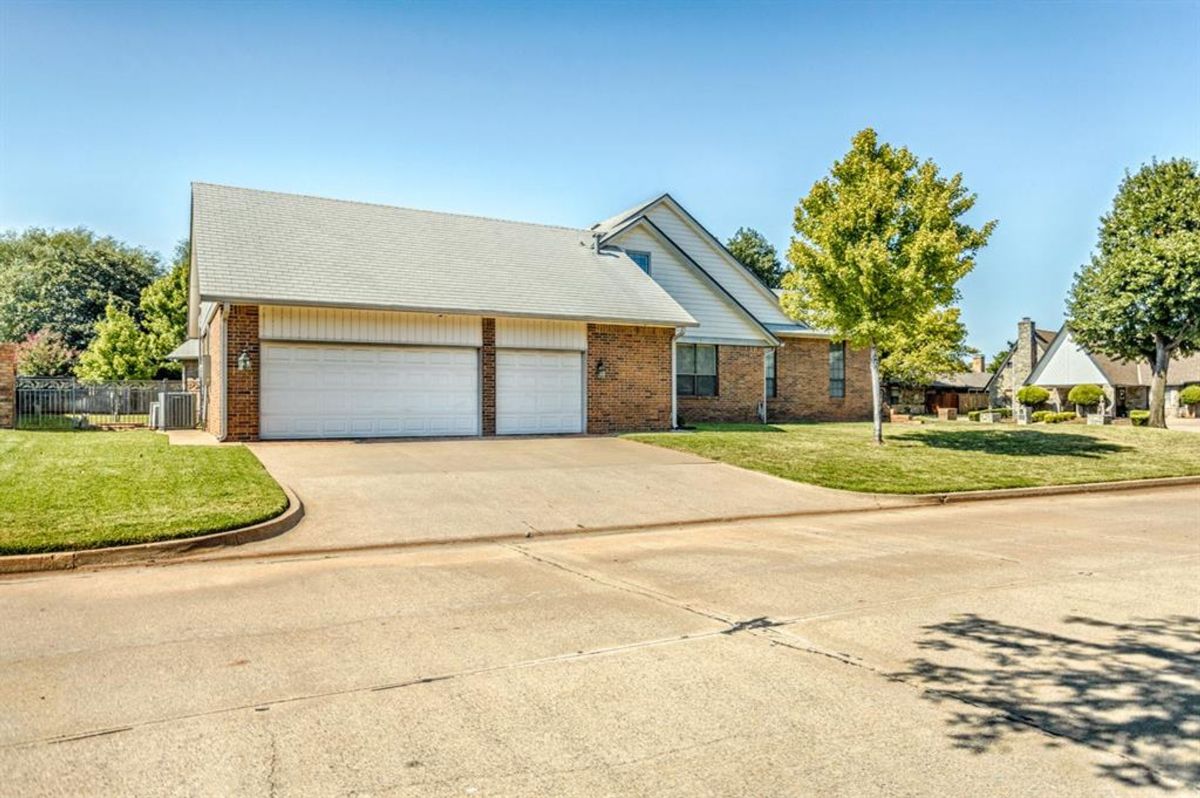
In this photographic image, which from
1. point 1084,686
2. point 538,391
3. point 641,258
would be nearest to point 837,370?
point 641,258

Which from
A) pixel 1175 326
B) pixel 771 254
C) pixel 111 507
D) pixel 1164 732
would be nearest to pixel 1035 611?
pixel 1164 732

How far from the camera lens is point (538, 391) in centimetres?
2020

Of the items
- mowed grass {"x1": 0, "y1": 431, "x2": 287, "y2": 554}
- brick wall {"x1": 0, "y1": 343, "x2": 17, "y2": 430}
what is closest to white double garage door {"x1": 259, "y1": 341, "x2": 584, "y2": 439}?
mowed grass {"x1": 0, "y1": 431, "x2": 287, "y2": 554}

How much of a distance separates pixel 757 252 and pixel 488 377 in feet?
175

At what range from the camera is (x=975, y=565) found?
27.3 feet

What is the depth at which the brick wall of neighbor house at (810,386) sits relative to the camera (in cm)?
2870

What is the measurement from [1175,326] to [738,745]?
1350 inches

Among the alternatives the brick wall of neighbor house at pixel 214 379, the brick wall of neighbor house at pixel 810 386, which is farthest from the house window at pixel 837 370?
the brick wall of neighbor house at pixel 214 379

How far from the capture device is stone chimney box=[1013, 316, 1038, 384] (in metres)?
57.3

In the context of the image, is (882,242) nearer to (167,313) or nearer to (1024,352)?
(167,313)

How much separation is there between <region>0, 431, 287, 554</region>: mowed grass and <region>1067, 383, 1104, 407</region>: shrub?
1993 inches

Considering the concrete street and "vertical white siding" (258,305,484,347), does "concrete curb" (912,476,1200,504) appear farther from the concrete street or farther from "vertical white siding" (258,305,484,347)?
"vertical white siding" (258,305,484,347)

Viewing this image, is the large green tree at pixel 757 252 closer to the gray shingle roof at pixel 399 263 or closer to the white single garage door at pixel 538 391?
the gray shingle roof at pixel 399 263

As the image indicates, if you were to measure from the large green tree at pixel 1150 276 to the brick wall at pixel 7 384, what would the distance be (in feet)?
118
